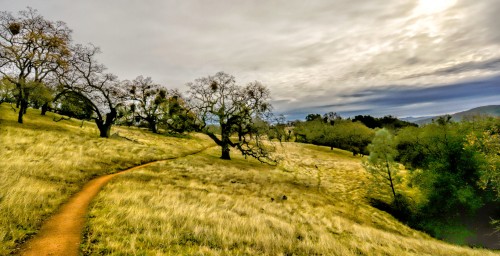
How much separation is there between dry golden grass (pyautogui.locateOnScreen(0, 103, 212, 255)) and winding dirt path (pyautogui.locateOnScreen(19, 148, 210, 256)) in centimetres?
32

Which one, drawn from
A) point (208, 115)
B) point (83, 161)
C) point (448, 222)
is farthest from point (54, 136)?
point (448, 222)

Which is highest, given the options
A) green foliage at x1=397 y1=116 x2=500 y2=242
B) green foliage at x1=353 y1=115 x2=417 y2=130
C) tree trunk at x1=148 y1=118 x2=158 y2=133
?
green foliage at x1=353 y1=115 x2=417 y2=130

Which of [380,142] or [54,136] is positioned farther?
[380,142]

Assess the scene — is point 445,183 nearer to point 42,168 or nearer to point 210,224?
point 210,224

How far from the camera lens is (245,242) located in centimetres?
976

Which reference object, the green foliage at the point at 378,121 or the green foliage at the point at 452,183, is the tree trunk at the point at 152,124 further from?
the green foliage at the point at 378,121

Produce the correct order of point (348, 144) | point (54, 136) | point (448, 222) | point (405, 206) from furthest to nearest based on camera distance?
point (348, 144) < point (405, 206) < point (448, 222) < point (54, 136)

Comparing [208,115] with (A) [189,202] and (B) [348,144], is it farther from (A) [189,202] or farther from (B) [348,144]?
(B) [348,144]

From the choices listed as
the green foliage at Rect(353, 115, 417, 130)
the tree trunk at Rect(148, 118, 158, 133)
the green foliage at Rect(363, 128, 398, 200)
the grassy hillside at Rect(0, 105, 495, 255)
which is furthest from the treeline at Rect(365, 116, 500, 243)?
the green foliage at Rect(353, 115, 417, 130)

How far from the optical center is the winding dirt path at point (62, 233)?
24.0 feet

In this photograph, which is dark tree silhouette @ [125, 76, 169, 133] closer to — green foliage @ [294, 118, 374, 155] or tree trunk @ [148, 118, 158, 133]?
tree trunk @ [148, 118, 158, 133]

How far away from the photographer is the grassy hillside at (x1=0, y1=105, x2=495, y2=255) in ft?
28.4

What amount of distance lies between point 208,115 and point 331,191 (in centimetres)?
2082

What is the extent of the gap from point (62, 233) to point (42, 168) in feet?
33.3
